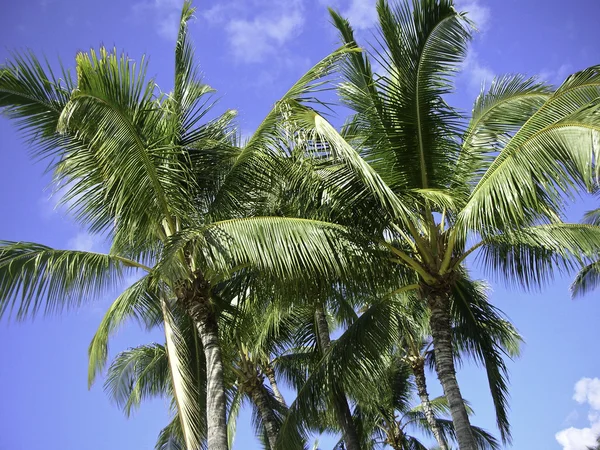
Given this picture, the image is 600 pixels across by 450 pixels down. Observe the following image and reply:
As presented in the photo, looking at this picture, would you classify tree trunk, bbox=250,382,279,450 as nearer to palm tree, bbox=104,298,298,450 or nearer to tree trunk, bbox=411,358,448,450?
palm tree, bbox=104,298,298,450

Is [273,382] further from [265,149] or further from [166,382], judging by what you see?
[265,149]

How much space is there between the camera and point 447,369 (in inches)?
395

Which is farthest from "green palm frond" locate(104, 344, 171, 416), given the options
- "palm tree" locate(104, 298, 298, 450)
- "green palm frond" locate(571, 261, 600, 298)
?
"green palm frond" locate(571, 261, 600, 298)

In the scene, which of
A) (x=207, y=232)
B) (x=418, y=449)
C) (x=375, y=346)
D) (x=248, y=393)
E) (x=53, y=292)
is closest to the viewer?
(x=207, y=232)

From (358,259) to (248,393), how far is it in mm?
7599

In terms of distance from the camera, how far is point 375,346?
35.1 feet

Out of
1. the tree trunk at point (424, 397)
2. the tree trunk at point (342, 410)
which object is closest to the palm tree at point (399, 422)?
the tree trunk at point (424, 397)

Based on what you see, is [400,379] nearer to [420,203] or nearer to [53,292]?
[420,203]

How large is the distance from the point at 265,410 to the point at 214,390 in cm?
652

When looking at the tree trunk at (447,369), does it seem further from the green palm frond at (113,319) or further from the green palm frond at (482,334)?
the green palm frond at (113,319)

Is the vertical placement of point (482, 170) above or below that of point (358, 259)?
above

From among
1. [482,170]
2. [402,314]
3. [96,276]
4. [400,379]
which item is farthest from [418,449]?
[96,276]

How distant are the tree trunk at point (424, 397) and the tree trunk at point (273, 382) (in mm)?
4015

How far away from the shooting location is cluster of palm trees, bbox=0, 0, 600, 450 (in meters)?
9.07
